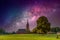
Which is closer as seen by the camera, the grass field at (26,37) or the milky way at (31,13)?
the grass field at (26,37)

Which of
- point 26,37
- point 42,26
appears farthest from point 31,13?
point 26,37

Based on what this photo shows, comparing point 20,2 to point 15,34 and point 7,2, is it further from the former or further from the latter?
point 15,34

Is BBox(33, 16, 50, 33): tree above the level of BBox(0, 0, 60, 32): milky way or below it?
below

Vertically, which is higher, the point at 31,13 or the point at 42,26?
the point at 31,13

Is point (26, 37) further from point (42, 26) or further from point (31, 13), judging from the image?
point (31, 13)

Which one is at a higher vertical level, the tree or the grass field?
the tree

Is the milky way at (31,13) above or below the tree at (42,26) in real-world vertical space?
above

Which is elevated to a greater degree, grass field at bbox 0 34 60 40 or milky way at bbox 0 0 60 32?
milky way at bbox 0 0 60 32

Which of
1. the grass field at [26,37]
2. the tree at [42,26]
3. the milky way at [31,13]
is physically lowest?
the grass field at [26,37]

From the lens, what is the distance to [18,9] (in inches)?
189

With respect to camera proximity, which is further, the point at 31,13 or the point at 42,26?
the point at 31,13

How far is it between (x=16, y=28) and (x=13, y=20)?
0.22 meters

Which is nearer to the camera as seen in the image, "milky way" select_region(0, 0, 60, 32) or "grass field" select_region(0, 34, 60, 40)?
"grass field" select_region(0, 34, 60, 40)

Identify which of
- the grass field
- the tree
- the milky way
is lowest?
the grass field
